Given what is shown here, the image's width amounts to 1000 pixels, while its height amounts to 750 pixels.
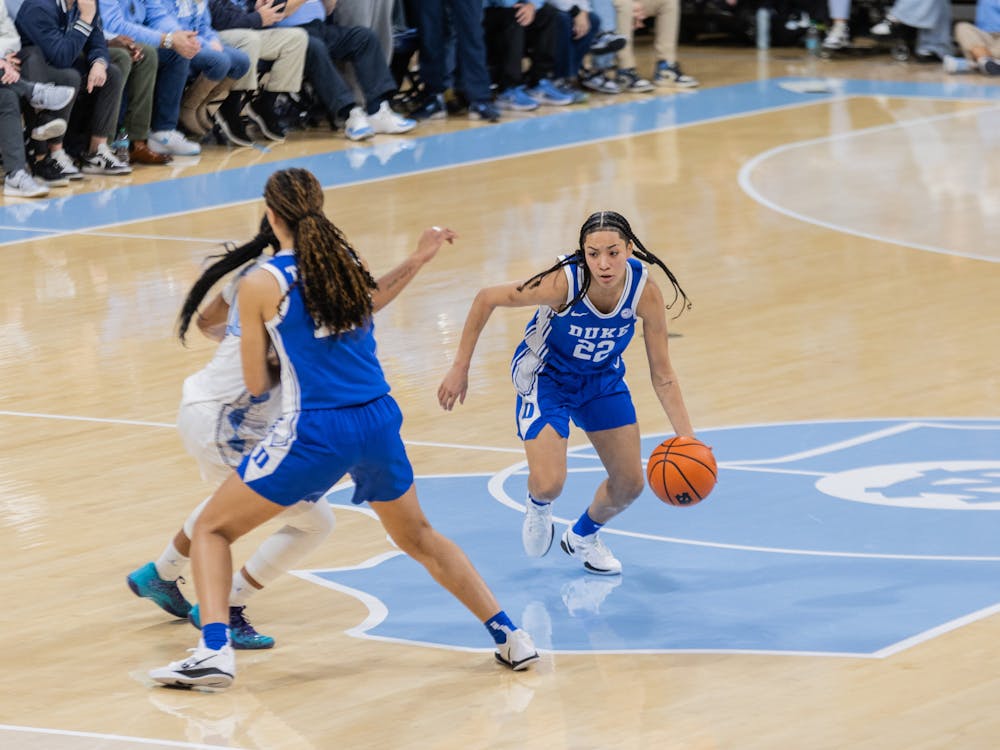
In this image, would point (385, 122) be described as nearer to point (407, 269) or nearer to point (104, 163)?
point (104, 163)

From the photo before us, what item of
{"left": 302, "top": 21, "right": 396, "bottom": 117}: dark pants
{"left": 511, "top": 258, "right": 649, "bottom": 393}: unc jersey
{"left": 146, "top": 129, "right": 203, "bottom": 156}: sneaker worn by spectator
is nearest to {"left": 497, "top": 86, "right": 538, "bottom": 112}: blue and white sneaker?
{"left": 302, "top": 21, "right": 396, "bottom": 117}: dark pants

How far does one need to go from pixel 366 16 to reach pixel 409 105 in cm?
185

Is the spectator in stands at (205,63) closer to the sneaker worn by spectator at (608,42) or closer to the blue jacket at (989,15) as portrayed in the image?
the sneaker worn by spectator at (608,42)

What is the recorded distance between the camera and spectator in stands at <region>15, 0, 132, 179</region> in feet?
45.3

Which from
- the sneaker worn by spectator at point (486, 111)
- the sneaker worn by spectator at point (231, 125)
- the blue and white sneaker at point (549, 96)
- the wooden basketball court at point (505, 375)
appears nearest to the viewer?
the wooden basketball court at point (505, 375)

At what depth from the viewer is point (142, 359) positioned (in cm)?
970

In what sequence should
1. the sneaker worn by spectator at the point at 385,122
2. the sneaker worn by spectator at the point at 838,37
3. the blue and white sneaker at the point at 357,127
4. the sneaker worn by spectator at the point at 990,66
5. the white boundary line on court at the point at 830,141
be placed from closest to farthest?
the white boundary line on court at the point at 830,141, the blue and white sneaker at the point at 357,127, the sneaker worn by spectator at the point at 385,122, the sneaker worn by spectator at the point at 990,66, the sneaker worn by spectator at the point at 838,37

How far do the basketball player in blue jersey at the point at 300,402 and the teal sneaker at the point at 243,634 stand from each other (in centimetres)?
40

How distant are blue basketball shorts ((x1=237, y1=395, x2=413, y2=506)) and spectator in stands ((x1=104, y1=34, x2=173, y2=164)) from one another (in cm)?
987

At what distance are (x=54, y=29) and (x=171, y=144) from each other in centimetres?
212

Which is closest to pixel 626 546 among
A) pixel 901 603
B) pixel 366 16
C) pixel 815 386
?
pixel 901 603

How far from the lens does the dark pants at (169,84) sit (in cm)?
1521

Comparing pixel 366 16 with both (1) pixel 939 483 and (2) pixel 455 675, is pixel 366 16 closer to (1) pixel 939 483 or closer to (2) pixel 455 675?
(1) pixel 939 483

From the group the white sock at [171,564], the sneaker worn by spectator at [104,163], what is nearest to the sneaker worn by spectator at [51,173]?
the sneaker worn by spectator at [104,163]
